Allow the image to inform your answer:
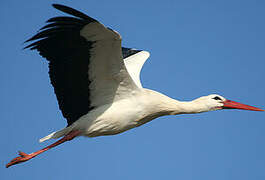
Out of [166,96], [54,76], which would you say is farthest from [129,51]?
[54,76]

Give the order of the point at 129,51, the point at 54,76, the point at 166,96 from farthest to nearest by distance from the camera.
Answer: the point at 129,51 → the point at 166,96 → the point at 54,76

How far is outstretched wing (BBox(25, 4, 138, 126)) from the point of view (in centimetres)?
645

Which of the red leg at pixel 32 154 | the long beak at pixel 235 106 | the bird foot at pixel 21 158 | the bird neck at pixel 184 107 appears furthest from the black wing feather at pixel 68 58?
the long beak at pixel 235 106

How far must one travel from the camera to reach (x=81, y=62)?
6.97 meters

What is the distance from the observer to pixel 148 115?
299 inches

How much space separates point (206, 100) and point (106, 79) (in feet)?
6.23

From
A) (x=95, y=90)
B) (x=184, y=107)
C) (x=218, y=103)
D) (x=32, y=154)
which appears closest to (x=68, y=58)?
(x=95, y=90)

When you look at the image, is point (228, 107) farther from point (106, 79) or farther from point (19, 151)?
point (19, 151)

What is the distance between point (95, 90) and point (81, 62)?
0.68m

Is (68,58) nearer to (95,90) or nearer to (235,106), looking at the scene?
(95,90)

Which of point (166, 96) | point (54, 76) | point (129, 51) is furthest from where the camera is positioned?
point (129, 51)

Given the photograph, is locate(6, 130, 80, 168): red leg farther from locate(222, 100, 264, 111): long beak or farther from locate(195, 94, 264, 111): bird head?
locate(222, 100, 264, 111): long beak

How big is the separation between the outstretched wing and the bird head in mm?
1393

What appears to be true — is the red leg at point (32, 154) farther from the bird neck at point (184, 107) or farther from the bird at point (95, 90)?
the bird neck at point (184, 107)
